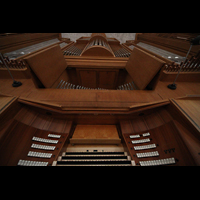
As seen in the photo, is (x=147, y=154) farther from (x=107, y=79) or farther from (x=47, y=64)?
(x=47, y=64)

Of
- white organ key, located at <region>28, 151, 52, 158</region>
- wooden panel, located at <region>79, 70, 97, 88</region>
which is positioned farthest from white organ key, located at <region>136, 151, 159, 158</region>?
wooden panel, located at <region>79, 70, 97, 88</region>

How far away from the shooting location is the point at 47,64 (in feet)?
10.2

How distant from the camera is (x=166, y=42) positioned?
21.1 ft

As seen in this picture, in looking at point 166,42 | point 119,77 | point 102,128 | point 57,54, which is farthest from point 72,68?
point 166,42

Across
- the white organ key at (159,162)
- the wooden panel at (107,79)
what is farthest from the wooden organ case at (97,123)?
the wooden panel at (107,79)

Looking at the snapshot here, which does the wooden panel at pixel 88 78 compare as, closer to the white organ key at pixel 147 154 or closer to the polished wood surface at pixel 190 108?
the polished wood surface at pixel 190 108

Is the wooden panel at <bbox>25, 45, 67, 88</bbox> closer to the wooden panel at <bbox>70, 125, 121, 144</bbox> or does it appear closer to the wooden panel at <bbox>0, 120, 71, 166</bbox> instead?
the wooden panel at <bbox>0, 120, 71, 166</bbox>

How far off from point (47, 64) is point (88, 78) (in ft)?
7.18

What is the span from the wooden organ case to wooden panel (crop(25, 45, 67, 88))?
0.03m

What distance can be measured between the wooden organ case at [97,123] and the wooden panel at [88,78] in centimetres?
159

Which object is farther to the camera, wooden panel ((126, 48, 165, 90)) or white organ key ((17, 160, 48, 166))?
wooden panel ((126, 48, 165, 90))

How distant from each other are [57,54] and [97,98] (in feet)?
8.93

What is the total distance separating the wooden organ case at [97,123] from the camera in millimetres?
2043

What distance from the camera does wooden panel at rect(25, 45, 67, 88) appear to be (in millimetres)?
2676
